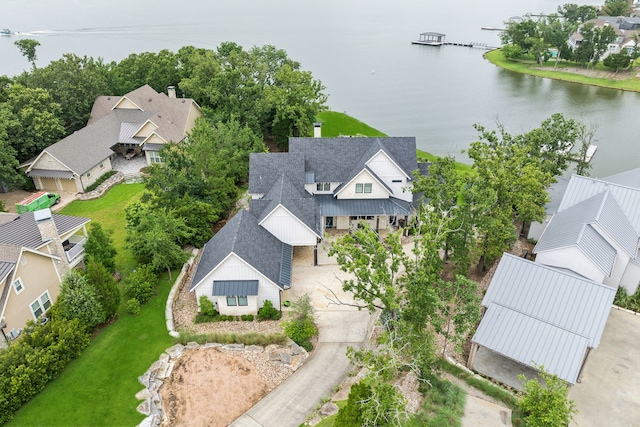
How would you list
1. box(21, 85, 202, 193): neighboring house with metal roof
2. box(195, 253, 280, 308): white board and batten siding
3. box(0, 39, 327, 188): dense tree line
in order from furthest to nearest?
box(0, 39, 327, 188): dense tree line < box(21, 85, 202, 193): neighboring house with metal roof < box(195, 253, 280, 308): white board and batten siding

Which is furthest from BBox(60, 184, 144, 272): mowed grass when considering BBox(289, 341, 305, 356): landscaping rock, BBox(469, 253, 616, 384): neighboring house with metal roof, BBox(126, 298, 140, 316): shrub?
BBox(469, 253, 616, 384): neighboring house with metal roof

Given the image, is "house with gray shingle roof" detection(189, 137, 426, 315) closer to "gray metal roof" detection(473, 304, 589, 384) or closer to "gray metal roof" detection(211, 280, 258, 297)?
"gray metal roof" detection(211, 280, 258, 297)

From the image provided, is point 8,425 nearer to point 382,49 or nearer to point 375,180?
point 375,180

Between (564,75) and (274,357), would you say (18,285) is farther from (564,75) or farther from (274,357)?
(564,75)

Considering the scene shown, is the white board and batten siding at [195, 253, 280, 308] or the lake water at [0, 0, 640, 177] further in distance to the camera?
the lake water at [0, 0, 640, 177]

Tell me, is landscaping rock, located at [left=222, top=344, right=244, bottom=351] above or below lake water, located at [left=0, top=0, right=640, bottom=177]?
below

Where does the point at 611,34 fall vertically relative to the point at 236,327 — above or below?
above

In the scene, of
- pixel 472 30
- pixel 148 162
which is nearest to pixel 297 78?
pixel 148 162
